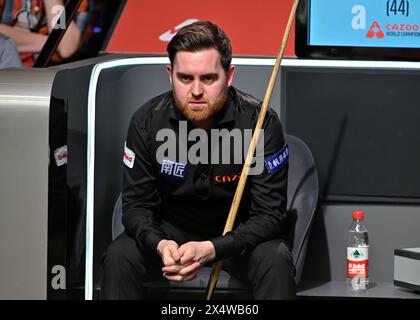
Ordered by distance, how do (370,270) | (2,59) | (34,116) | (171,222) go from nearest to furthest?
(34,116) → (171,222) → (370,270) → (2,59)

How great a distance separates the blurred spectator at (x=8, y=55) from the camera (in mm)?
3656

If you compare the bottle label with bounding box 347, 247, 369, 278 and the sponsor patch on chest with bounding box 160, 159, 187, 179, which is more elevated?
the sponsor patch on chest with bounding box 160, 159, 187, 179

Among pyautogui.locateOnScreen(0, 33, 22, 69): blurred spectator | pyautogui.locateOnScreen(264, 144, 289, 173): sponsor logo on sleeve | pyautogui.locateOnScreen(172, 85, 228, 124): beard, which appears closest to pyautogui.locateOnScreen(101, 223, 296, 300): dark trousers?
pyautogui.locateOnScreen(264, 144, 289, 173): sponsor logo on sleeve

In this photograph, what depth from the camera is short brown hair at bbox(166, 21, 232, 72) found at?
2574 mm

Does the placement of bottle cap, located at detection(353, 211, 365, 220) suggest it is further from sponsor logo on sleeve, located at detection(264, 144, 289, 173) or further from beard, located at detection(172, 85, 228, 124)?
beard, located at detection(172, 85, 228, 124)

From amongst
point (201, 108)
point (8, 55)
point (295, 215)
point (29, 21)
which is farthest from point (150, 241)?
point (29, 21)

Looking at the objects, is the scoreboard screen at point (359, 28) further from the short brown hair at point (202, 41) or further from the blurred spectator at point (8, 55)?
the blurred spectator at point (8, 55)

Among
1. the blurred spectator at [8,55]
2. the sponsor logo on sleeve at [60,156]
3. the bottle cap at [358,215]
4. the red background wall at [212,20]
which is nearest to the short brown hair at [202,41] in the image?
the sponsor logo on sleeve at [60,156]

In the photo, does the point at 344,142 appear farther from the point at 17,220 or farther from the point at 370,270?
the point at 17,220

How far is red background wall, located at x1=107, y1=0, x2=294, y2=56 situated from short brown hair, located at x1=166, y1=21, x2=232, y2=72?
42.6 inches
